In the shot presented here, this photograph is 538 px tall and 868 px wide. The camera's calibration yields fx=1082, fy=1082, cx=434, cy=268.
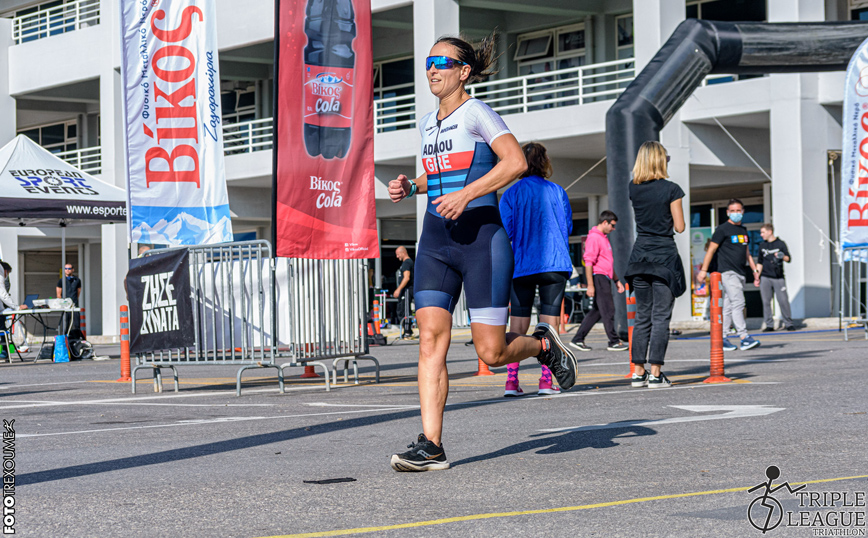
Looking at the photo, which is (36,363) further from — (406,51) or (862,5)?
(862,5)

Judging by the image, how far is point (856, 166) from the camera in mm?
15711

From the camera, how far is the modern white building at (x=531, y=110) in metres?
22.4

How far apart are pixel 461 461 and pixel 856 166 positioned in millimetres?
12131

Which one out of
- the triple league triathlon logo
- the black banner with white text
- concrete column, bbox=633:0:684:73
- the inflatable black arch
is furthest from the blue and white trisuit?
concrete column, bbox=633:0:684:73

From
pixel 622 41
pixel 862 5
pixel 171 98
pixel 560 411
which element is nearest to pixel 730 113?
pixel 862 5

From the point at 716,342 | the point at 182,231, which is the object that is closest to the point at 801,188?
the point at 716,342

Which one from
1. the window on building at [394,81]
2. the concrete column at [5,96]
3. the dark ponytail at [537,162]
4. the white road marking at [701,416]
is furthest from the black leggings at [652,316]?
the concrete column at [5,96]

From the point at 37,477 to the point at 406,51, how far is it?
27877 mm

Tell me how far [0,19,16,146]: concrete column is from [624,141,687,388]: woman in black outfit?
29443 mm

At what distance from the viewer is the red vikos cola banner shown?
1055 centimetres

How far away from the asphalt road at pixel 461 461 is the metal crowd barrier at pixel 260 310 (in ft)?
1.54

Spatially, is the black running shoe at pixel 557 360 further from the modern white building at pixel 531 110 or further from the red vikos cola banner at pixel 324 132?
the modern white building at pixel 531 110

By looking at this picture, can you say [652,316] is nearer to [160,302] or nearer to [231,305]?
[231,305]

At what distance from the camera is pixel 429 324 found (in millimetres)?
5242
